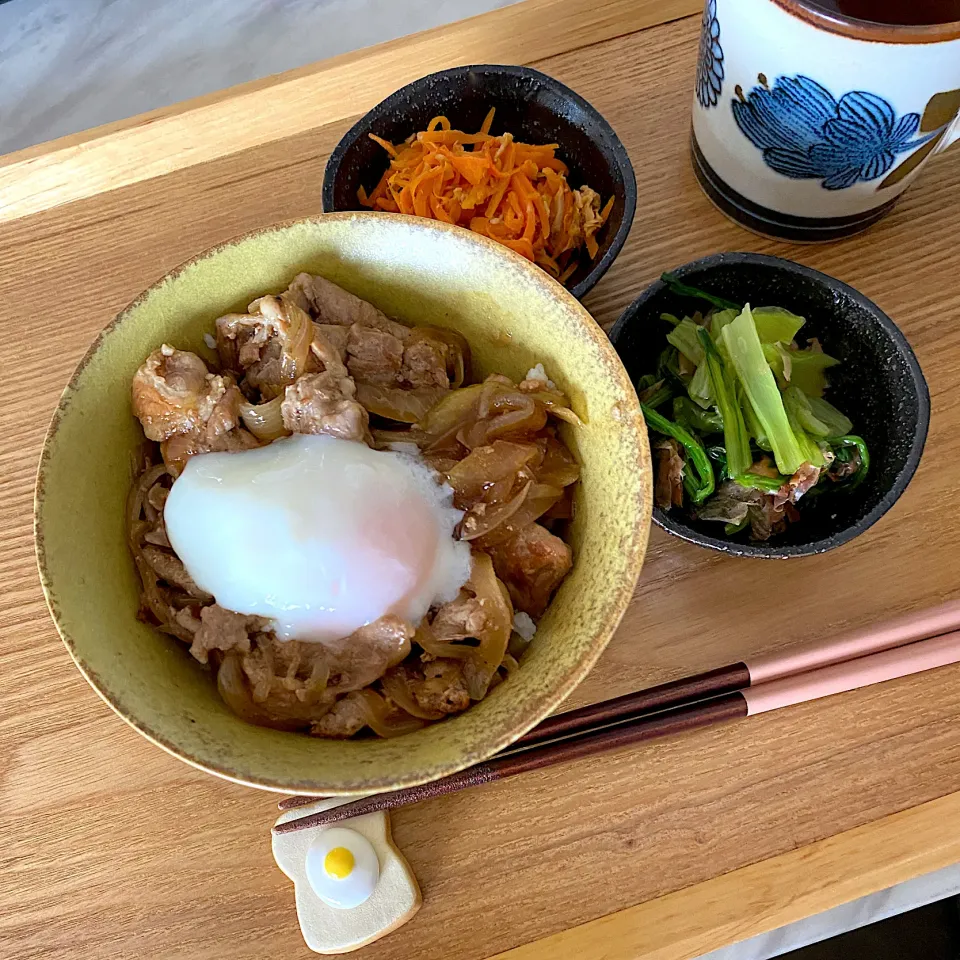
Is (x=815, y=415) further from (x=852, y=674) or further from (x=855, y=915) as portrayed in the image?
(x=855, y=915)

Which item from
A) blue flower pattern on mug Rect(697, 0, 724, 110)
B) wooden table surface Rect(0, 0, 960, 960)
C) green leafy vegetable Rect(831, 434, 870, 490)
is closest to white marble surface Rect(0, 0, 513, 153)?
wooden table surface Rect(0, 0, 960, 960)

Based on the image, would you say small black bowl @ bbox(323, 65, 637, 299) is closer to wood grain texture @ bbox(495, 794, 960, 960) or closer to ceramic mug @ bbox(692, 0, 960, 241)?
ceramic mug @ bbox(692, 0, 960, 241)

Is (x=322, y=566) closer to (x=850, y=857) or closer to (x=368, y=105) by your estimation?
(x=850, y=857)

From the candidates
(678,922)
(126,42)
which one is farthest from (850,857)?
(126,42)

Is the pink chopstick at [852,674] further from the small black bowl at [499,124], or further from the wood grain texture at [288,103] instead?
the wood grain texture at [288,103]

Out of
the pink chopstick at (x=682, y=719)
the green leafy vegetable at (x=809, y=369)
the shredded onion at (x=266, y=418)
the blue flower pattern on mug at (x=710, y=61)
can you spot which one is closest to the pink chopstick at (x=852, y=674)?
the pink chopstick at (x=682, y=719)
